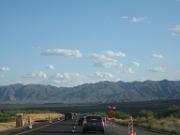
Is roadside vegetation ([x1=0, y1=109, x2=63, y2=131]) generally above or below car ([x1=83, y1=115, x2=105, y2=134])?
above

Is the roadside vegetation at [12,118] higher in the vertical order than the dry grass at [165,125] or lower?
higher

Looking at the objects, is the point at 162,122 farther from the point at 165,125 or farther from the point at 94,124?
the point at 94,124

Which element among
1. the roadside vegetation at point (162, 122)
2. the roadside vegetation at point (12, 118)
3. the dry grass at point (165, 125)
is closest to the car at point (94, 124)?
the roadside vegetation at point (162, 122)

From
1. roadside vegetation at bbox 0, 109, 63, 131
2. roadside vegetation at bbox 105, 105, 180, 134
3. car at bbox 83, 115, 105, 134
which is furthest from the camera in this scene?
roadside vegetation at bbox 0, 109, 63, 131

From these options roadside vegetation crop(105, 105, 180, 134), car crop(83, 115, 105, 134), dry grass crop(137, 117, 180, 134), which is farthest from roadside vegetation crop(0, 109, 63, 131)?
dry grass crop(137, 117, 180, 134)

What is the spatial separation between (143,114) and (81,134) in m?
67.1

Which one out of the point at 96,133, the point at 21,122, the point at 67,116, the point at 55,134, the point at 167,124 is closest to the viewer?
the point at 55,134

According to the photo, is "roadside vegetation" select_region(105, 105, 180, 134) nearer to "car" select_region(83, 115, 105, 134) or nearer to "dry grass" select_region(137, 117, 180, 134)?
"dry grass" select_region(137, 117, 180, 134)

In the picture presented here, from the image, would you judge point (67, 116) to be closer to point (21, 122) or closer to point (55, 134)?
point (21, 122)

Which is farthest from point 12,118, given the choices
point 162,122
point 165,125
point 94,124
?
point 94,124

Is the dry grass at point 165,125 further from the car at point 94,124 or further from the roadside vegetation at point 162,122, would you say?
the car at point 94,124

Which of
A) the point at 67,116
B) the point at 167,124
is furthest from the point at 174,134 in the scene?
the point at 67,116

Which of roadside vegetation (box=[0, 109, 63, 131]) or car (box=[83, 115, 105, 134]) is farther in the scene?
roadside vegetation (box=[0, 109, 63, 131])

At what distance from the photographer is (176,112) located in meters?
90.5
